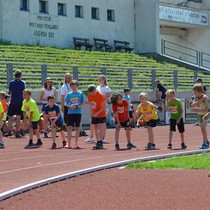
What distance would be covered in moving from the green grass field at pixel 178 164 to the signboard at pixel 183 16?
3715 centimetres

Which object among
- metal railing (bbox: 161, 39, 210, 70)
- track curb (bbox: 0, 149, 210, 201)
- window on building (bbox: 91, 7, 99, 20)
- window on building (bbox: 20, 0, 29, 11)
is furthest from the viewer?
metal railing (bbox: 161, 39, 210, 70)

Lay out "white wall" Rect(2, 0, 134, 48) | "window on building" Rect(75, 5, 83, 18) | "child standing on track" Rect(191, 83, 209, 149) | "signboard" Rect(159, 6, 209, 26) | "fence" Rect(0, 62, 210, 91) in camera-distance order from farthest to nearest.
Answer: "signboard" Rect(159, 6, 209, 26)
"window on building" Rect(75, 5, 83, 18)
"white wall" Rect(2, 0, 134, 48)
"fence" Rect(0, 62, 210, 91)
"child standing on track" Rect(191, 83, 209, 149)

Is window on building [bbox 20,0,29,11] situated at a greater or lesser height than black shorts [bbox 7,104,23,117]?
greater

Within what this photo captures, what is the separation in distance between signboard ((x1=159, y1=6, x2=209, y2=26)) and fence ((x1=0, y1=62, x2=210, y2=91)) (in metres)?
10.5

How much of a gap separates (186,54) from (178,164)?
139 ft

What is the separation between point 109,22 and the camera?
168 feet

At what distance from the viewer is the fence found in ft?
98.7

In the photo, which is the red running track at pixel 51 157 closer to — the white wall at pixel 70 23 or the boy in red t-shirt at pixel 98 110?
the boy in red t-shirt at pixel 98 110

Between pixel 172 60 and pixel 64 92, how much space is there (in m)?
27.8

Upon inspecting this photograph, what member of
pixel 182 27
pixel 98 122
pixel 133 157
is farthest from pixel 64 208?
pixel 182 27

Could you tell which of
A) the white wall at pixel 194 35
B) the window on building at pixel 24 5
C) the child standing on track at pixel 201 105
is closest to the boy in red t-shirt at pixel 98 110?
the child standing on track at pixel 201 105

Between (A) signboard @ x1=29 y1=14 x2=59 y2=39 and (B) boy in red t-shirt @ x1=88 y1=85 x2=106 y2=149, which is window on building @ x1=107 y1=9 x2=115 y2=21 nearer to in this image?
(A) signboard @ x1=29 y1=14 x2=59 y2=39

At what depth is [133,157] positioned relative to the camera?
686 inches

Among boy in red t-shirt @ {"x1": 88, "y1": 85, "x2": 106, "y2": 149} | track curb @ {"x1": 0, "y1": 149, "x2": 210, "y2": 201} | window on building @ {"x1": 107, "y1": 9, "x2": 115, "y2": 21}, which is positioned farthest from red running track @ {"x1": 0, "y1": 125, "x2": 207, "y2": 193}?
window on building @ {"x1": 107, "y1": 9, "x2": 115, "y2": 21}
